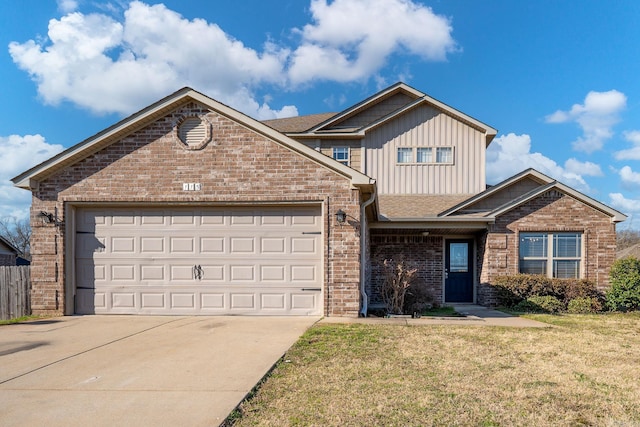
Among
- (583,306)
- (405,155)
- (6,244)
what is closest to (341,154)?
(405,155)

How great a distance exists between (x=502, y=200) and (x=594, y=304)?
4.01 metres

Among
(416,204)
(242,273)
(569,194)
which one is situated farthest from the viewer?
(416,204)

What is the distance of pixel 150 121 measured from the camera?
9.42m

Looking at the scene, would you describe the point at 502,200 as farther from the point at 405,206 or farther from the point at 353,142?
the point at 353,142

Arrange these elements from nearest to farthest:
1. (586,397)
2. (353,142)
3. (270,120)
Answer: (586,397), (353,142), (270,120)

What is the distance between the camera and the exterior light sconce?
937 cm

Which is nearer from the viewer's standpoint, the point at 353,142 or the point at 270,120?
the point at 353,142

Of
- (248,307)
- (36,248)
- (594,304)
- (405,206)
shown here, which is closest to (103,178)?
(36,248)

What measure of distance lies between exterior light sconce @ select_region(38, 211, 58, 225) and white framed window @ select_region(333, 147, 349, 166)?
388 inches

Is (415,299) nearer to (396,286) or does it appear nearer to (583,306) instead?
(396,286)

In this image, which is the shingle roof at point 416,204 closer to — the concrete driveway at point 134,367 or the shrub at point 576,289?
the shrub at point 576,289

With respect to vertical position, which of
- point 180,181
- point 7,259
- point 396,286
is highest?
point 180,181

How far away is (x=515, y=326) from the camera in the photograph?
8789 millimetres

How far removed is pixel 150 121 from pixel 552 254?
1199 centimetres
